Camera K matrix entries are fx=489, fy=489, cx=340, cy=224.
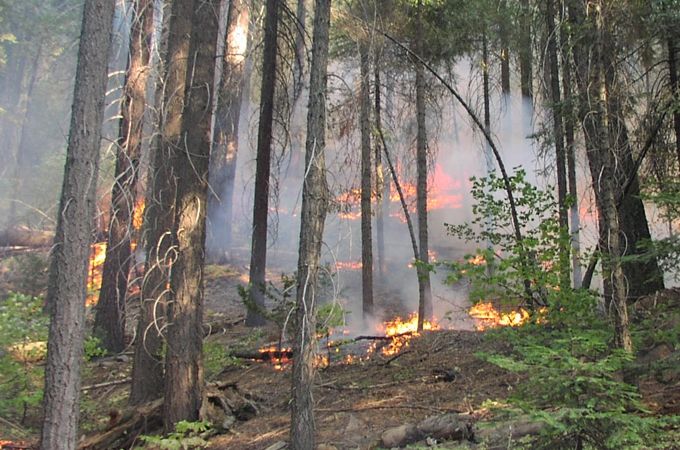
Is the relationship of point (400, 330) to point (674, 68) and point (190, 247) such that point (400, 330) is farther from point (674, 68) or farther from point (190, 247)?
point (674, 68)

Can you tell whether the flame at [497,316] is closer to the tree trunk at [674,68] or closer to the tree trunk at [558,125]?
the tree trunk at [558,125]

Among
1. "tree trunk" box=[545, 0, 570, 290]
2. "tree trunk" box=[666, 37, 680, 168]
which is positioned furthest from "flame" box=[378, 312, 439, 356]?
"tree trunk" box=[666, 37, 680, 168]

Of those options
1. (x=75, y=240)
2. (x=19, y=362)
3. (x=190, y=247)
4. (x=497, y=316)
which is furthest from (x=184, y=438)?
(x=497, y=316)

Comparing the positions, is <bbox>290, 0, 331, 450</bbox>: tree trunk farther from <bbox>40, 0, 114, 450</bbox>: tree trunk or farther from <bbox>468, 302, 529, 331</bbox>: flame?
<bbox>468, 302, 529, 331</bbox>: flame

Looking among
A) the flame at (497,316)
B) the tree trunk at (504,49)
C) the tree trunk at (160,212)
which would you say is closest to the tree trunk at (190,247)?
the tree trunk at (160,212)

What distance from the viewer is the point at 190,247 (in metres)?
6.42

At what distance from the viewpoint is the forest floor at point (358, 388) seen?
18.7 ft

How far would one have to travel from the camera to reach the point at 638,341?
16.3ft

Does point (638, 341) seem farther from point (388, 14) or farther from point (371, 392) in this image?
point (388, 14)

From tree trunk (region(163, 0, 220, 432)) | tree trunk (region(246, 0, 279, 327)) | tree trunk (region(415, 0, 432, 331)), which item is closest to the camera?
tree trunk (region(163, 0, 220, 432))

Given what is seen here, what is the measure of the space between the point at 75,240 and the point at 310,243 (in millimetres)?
2282

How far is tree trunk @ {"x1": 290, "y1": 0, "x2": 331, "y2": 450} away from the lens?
482 cm

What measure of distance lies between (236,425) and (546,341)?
4263mm

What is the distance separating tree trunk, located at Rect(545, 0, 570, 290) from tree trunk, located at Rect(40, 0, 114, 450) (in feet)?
14.9
